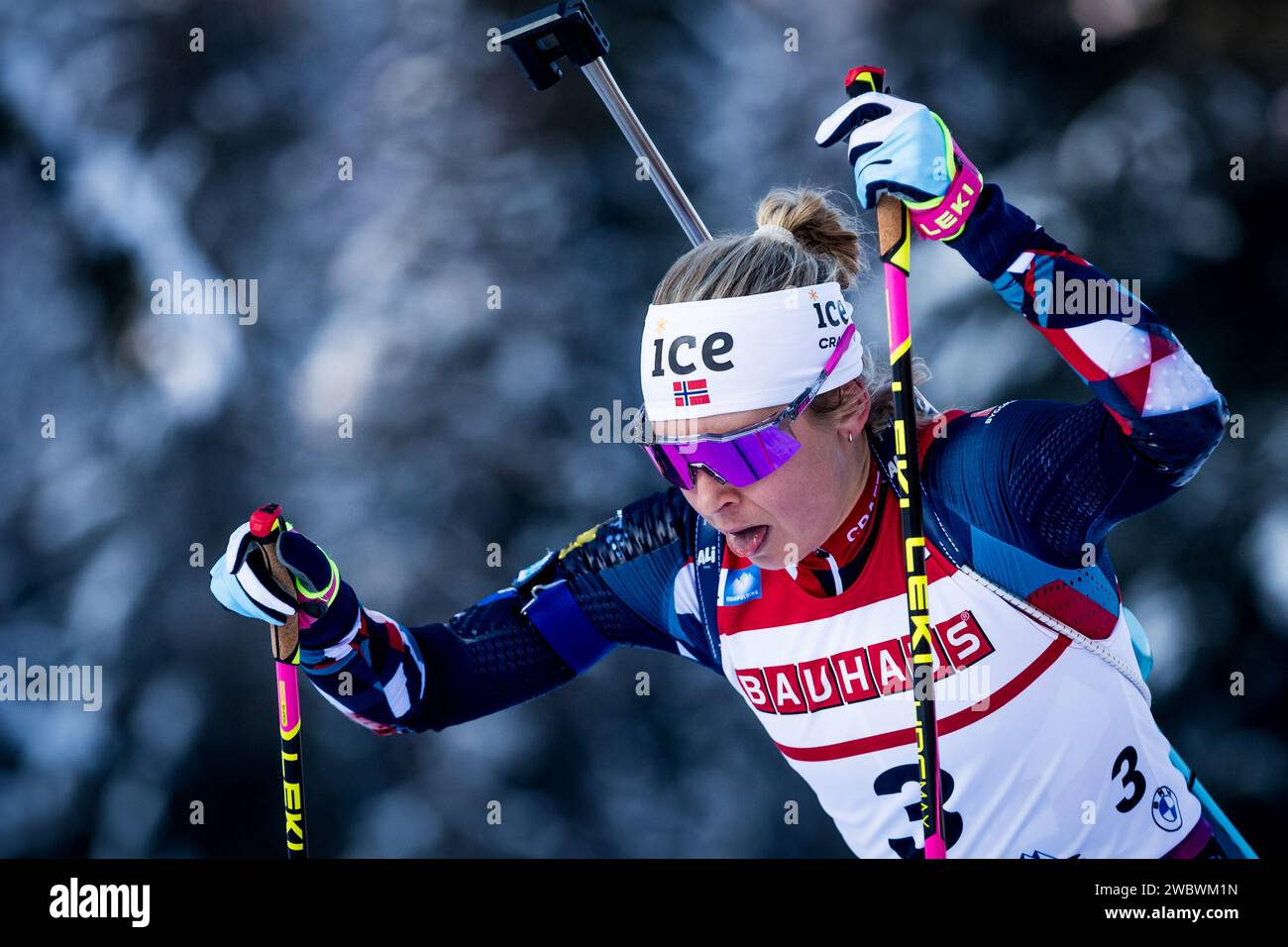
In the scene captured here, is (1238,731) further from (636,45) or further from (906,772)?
(636,45)

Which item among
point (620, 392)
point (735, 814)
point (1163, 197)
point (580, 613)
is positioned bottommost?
point (735, 814)

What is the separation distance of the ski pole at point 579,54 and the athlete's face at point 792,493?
0.39 m

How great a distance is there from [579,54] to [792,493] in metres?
0.72

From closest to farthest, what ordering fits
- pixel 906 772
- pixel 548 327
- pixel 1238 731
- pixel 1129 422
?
1. pixel 1129 422
2. pixel 906 772
3. pixel 1238 731
4. pixel 548 327

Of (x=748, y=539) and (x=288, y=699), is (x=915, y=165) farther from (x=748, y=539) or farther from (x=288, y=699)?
(x=288, y=699)

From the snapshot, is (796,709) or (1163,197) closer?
(796,709)

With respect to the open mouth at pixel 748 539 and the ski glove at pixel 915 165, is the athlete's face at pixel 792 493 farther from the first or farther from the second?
the ski glove at pixel 915 165

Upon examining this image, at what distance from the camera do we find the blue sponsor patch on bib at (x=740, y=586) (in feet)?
6.65

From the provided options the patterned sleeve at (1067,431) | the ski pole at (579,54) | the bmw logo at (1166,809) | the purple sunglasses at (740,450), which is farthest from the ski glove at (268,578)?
the bmw logo at (1166,809)

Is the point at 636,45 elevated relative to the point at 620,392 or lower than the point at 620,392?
elevated

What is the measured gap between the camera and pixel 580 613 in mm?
2201

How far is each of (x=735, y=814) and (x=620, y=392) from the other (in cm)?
98

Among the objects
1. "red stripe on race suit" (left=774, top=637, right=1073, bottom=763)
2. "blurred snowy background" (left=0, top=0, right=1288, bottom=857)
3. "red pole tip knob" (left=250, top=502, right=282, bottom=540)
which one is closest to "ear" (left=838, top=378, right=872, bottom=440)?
"red stripe on race suit" (left=774, top=637, right=1073, bottom=763)
